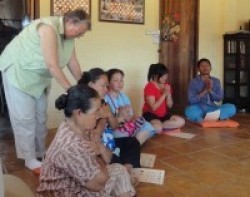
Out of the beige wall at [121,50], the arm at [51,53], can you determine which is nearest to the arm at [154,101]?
the beige wall at [121,50]

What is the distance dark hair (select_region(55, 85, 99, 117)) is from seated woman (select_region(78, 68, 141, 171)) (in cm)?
77

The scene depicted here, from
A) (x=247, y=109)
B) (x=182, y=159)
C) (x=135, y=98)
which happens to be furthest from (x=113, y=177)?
(x=247, y=109)

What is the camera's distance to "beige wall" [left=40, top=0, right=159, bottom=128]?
4312 mm

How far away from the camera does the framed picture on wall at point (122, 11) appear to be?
441 centimetres

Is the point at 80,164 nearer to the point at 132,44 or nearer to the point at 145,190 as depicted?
the point at 145,190

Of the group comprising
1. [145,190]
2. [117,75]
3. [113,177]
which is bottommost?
[145,190]

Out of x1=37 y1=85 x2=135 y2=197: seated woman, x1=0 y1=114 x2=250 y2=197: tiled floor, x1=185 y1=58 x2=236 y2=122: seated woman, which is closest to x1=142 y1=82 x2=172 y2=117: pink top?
x1=0 y1=114 x2=250 y2=197: tiled floor

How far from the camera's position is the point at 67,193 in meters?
1.63

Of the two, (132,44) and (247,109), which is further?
(247,109)

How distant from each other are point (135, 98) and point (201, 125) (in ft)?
3.27

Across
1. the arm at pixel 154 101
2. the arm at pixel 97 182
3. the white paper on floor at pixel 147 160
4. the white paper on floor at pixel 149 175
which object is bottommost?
the white paper on floor at pixel 149 175

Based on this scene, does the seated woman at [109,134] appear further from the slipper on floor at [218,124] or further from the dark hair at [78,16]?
the slipper on floor at [218,124]

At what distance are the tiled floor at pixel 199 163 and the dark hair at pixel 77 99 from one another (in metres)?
0.97

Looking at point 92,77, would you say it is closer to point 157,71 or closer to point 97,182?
point 97,182
